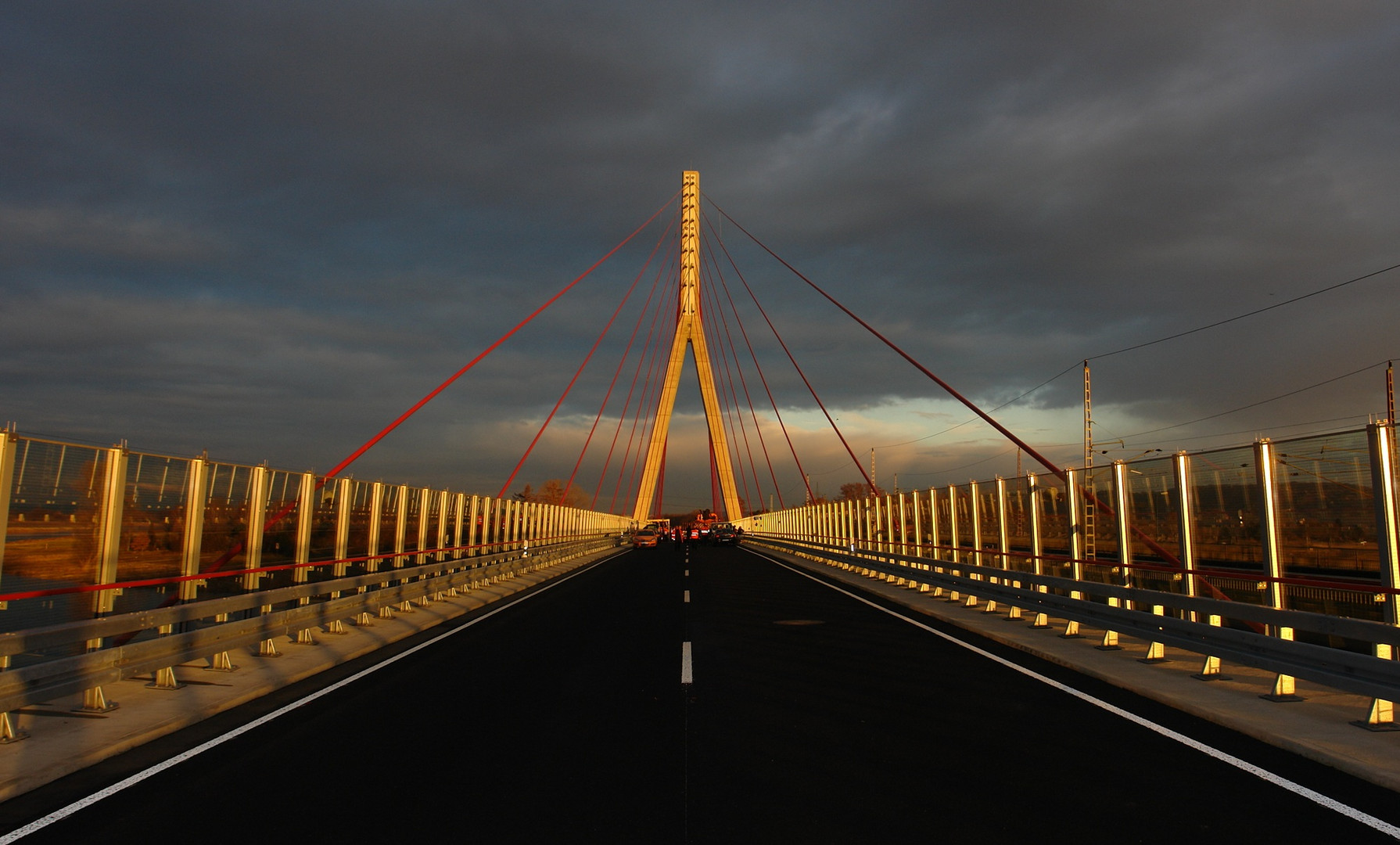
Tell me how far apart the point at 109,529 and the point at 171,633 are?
4.45 feet

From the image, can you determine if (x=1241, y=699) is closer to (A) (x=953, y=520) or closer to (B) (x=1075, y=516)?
(B) (x=1075, y=516)

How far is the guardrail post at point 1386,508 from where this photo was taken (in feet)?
26.5

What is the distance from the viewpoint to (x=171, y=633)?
9719mm

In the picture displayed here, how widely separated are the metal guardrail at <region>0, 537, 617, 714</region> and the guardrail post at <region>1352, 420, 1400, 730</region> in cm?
1100

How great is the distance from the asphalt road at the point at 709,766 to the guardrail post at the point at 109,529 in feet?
6.36

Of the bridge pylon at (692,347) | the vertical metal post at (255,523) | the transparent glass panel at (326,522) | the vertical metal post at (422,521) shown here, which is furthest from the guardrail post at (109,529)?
the bridge pylon at (692,347)

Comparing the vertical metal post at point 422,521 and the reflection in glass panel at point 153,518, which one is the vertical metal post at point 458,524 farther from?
the reflection in glass panel at point 153,518

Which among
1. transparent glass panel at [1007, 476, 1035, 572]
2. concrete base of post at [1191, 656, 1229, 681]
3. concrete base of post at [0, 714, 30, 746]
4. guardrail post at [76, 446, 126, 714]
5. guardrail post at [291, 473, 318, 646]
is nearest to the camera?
concrete base of post at [0, 714, 30, 746]

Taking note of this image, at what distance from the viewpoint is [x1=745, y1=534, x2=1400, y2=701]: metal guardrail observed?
23.0 ft

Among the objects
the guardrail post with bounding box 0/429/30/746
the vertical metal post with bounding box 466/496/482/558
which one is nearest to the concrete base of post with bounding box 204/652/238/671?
the guardrail post with bounding box 0/429/30/746

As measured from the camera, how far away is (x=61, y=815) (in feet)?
17.4

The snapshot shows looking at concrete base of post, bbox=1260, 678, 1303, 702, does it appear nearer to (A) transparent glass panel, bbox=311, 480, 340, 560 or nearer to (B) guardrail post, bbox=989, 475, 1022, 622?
(B) guardrail post, bbox=989, 475, 1022, 622

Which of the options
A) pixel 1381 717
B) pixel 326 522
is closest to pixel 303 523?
pixel 326 522

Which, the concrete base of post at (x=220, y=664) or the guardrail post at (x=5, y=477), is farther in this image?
the concrete base of post at (x=220, y=664)
